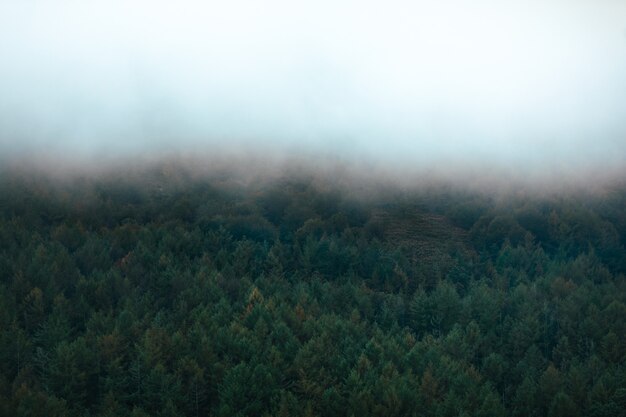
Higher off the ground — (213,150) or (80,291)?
(213,150)

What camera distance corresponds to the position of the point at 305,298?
6606 cm

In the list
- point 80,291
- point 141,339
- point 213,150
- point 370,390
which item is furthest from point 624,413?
point 213,150

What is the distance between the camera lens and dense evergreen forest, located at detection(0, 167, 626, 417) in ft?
155

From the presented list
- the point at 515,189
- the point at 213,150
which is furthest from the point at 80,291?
the point at 515,189

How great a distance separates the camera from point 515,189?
105875 millimetres

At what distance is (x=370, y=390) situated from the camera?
1831 inches

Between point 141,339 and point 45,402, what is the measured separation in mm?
11930

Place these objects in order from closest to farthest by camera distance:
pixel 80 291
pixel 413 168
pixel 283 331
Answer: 1. pixel 283 331
2. pixel 80 291
3. pixel 413 168

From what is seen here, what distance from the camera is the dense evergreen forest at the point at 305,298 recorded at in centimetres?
4725

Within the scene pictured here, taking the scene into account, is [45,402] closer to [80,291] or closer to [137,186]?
[80,291]

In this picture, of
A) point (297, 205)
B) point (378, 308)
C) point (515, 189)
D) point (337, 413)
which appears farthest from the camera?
point (515, 189)

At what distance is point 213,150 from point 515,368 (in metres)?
75.6

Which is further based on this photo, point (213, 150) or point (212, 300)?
point (213, 150)

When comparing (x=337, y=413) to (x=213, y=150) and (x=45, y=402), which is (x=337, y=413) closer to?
(x=45, y=402)
